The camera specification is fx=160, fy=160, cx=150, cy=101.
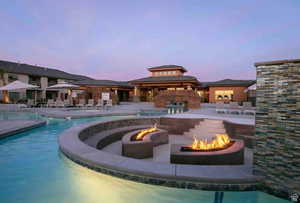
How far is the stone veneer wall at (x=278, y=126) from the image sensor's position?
2.68 m

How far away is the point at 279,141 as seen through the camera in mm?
2846

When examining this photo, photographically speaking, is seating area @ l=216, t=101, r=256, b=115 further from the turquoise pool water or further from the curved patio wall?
the turquoise pool water

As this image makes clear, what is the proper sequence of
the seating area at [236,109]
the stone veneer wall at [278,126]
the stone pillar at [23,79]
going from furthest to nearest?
the stone pillar at [23,79] → the seating area at [236,109] → the stone veneer wall at [278,126]

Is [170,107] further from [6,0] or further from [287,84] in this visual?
[6,0]

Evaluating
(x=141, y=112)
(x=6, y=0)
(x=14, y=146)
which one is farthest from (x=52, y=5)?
(x=14, y=146)

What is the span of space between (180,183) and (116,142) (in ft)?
16.8

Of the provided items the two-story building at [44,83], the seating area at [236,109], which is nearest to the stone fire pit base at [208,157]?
the seating area at [236,109]

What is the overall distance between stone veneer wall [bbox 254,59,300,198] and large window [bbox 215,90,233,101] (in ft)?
89.4

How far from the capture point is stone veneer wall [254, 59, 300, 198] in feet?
8.79

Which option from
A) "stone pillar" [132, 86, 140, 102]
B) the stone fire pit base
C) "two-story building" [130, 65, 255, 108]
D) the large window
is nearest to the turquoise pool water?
the stone fire pit base

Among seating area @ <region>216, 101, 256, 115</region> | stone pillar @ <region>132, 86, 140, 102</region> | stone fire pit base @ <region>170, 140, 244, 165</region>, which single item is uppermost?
stone pillar @ <region>132, 86, 140, 102</region>

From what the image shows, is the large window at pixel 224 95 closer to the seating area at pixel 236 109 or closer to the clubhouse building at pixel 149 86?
the clubhouse building at pixel 149 86

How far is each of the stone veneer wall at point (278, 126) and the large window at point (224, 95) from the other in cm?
2726

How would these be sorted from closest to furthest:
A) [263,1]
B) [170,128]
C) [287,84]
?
[287,84]
[170,128]
[263,1]
